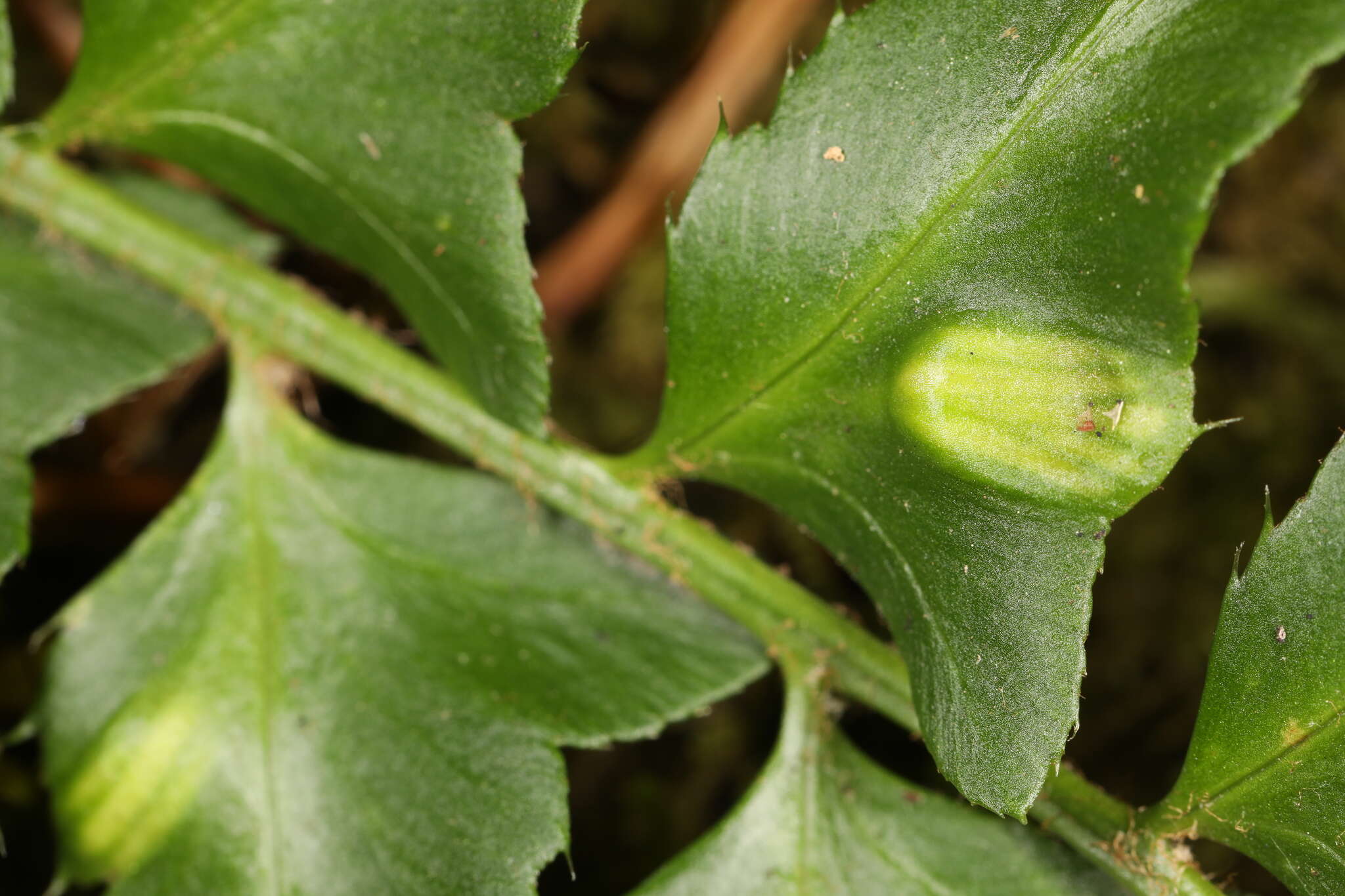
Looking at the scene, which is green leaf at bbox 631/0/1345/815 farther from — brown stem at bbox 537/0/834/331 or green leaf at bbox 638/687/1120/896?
brown stem at bbox 537/0/834/331

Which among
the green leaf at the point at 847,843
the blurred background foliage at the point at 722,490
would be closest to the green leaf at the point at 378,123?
the blurred background foliage at the point at 722,490

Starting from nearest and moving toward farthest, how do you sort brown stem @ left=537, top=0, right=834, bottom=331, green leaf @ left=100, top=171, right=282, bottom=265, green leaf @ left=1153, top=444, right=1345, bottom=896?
green leaf @ left=1153, top=444, right=1345, bottom=896, green leaf @ left=100, top=171, right=282, bottom=265, brown stem @ left=537, top=0, right=834, bottom=331

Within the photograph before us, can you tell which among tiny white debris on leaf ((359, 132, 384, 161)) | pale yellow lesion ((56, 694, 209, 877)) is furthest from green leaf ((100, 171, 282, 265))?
pale yellow lesion ((56, 694, 209, 877))

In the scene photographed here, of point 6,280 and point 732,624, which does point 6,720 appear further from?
point 732,624

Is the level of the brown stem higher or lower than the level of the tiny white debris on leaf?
lower

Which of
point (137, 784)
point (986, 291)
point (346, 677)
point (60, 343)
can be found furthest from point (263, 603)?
point (986, 291)

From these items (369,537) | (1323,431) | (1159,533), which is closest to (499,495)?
(369,537)
